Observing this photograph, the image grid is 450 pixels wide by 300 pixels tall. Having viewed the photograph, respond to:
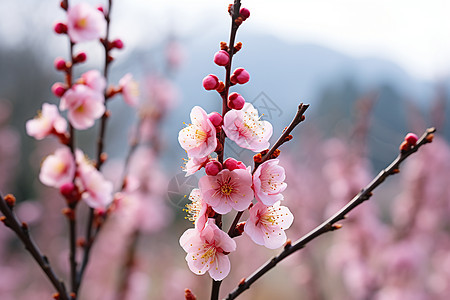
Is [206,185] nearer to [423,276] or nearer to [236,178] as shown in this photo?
[236,178]

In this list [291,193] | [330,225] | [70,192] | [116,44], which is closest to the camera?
[330,225]

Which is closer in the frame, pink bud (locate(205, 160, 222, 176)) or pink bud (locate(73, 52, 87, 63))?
pink bud (locate(205, 160, 222, 176))

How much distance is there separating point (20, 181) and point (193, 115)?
793cm

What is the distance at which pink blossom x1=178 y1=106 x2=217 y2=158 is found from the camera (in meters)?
0.58

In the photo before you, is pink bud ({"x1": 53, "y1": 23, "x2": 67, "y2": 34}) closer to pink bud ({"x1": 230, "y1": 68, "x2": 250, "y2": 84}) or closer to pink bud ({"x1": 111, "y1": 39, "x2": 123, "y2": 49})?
pink bud ({"x1": 111, "y1": 39, "x2": 123, "y2": 49})

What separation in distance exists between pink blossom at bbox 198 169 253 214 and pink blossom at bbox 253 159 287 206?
0.05 ft

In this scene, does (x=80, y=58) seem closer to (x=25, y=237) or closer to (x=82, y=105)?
(x=82, y=105)

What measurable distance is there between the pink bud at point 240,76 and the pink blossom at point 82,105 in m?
0.42

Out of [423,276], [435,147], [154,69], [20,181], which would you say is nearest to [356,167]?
[435,147]

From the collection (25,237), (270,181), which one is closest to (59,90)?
(25,237)

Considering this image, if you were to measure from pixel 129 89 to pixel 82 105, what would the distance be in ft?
0.67

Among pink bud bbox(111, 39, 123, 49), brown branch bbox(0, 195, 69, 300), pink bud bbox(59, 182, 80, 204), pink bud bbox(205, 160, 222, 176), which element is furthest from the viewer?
pink bud bbox(111, 39, 123, 49)

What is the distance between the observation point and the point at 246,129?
23.6 inches

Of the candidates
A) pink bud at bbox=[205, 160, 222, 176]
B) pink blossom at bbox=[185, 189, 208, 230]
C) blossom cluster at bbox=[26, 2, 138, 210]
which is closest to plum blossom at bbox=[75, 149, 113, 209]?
blossom cluster at bbox=[26, 2, 138, 210]
